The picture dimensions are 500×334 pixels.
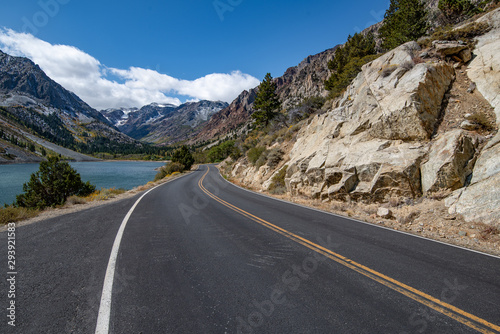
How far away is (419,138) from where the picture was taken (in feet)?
Answer: 34.1

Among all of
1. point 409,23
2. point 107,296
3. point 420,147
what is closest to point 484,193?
point 420,147

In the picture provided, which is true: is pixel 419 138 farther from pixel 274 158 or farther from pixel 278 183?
pixel 274 158

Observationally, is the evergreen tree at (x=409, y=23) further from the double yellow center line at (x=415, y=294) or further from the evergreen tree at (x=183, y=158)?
the evergreen tree at (x=183, y=158)

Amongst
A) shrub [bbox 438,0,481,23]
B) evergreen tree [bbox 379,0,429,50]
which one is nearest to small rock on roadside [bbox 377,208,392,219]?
evergreen tree [bbox 379,0,429,50]

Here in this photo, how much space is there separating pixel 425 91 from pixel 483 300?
11313 millimetres

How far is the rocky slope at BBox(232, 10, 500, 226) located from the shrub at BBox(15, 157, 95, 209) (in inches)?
789

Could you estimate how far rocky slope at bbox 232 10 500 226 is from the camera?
329 inches

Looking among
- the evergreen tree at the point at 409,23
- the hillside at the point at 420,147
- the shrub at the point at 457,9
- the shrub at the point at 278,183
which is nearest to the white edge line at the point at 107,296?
the hillside at the point at 420,147

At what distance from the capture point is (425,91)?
1115cm

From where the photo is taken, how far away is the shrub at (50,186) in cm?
1759

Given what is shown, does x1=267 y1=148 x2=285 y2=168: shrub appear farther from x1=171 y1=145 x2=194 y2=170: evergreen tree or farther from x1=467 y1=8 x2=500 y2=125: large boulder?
x1=171 y1=145 x2=194 y2=170: evergreen tree

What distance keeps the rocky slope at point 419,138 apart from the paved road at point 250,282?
3947 millimetres

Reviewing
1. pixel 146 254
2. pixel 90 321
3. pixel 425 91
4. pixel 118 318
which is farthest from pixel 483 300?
pixel 425 91

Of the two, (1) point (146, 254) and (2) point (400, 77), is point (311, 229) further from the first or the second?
(2) point (400, 77)
